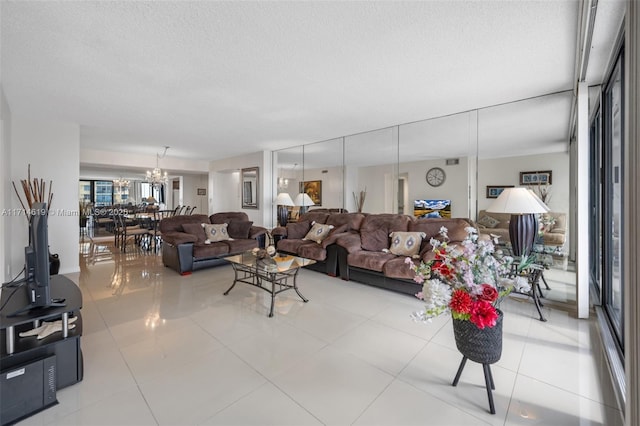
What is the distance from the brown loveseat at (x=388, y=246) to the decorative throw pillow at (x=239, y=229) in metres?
2.23

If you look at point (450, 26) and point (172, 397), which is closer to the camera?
point (172, 397)

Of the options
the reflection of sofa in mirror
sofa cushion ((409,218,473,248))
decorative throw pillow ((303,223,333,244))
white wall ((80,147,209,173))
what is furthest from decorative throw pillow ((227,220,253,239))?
the reflection of sofa in mirror

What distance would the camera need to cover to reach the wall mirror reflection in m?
7.60

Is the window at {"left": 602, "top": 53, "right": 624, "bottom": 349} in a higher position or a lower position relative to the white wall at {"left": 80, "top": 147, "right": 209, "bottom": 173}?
lower

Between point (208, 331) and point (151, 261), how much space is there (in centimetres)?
370

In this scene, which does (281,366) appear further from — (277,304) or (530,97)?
(530,97)

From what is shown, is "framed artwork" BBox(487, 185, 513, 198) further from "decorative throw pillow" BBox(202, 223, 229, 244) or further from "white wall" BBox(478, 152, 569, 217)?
"decorative throw pillow" BBox(202, 223, 229, 244)

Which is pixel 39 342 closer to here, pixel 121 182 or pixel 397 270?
pixel 397 270

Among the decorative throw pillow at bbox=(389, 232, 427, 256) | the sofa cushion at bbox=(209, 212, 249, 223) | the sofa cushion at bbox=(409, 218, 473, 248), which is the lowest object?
the decorative throw pillow at bbox=(389, 232, 427, 256)

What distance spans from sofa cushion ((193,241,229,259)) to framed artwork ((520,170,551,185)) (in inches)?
194

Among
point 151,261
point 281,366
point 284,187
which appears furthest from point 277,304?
point 284,187

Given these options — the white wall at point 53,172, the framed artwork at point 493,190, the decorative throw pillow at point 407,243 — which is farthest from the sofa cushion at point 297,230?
the white wall at point 53,172

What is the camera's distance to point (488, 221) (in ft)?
14.6

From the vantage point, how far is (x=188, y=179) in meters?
11.3
